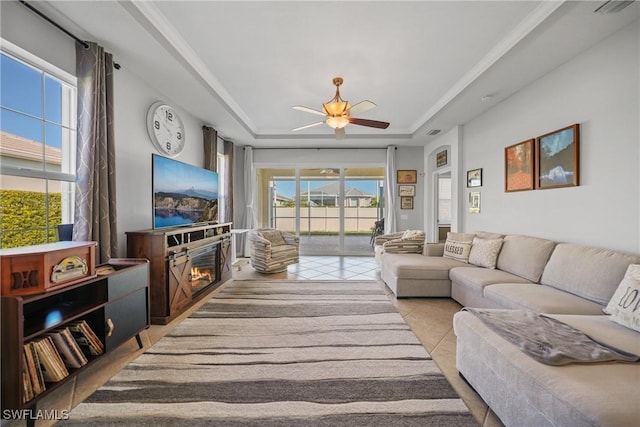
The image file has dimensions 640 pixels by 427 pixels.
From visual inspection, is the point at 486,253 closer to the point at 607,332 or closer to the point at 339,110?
the point at 607,332

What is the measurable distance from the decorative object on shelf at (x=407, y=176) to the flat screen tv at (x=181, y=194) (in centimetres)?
419

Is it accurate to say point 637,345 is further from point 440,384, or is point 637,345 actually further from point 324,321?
point 324,321

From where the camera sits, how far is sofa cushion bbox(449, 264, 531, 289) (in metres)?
2.79

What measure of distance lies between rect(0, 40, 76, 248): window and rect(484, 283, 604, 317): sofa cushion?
155 inches

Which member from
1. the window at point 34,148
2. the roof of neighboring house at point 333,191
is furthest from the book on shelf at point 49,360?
the roof of neighboring house at point 333,191

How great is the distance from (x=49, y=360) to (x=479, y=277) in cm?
358

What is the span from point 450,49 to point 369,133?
291 cm

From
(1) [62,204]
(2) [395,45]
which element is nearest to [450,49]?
(2) [395,45]

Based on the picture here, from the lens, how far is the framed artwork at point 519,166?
324 centimetres

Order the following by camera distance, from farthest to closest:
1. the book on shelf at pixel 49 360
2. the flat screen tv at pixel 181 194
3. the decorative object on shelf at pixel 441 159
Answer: the decorative object on shelf at pixel 441 159 → the flat screen tv at pixel 181 194 → the book on shelf at pixel 49 360

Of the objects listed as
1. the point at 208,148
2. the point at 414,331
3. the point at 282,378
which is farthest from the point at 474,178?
the point at 208,148

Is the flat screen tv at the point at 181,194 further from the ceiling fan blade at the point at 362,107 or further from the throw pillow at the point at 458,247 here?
the throw pillow at the point at 458,247

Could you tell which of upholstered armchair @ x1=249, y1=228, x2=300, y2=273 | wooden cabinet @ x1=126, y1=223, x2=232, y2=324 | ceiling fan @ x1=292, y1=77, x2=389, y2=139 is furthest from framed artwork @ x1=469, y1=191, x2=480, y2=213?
wooden cabinet @ x1=126, y1=223, x2=232, y2=324

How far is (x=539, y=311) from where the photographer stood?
2049mm
